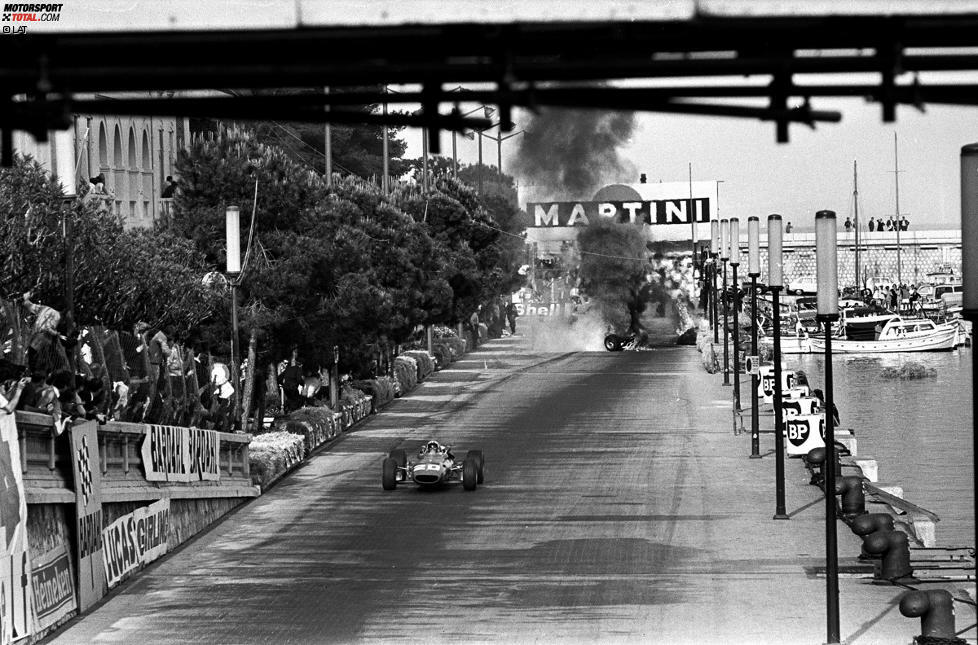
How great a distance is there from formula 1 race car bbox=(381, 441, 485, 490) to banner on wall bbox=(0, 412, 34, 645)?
16.1m

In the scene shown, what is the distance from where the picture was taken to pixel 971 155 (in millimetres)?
14477

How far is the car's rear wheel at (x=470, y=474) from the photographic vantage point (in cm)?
3575

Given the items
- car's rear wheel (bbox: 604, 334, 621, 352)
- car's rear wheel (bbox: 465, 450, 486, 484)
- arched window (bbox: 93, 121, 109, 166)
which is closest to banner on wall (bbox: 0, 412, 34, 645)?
car's rear wheel (bbox: 465, 450, 486, 484)

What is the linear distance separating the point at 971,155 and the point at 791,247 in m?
151

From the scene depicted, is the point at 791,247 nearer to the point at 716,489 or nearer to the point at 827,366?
the point at 716,489

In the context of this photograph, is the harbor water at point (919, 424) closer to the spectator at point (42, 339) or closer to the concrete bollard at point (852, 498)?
the concrete bollard at point (852, 498)

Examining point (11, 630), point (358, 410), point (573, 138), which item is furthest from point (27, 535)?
point (573, 138)

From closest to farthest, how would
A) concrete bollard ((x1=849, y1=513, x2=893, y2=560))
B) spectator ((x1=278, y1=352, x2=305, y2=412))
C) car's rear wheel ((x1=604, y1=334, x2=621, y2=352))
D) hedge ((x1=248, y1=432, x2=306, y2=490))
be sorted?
concrete bollard ((x1=849, y1=513, x2=893, y2=560)) → hedge ((x1=248, y1=432, x2=306, y2=490)) → spectator ((x1=278, y1=352, x2=305, y2=412)) → car's rear wheel ((x1=604, y1=334, x2=621, y2=352))

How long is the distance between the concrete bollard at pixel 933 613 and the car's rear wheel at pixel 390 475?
18776 millimetres

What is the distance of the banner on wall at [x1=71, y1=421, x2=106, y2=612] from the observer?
2250cm

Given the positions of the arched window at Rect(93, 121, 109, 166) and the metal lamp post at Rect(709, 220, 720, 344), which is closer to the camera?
the arched window at Rect(93, 121, 109, 166)

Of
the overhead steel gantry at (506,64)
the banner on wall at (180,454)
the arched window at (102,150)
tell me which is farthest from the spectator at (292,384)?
the overhead steel gantry at (506,64)

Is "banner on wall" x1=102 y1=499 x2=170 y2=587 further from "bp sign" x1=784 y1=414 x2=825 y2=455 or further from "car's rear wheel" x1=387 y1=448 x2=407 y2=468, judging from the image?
"bp sign" x1=784 y1=414 x2=825 y2=455

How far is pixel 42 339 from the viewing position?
21797 mm
